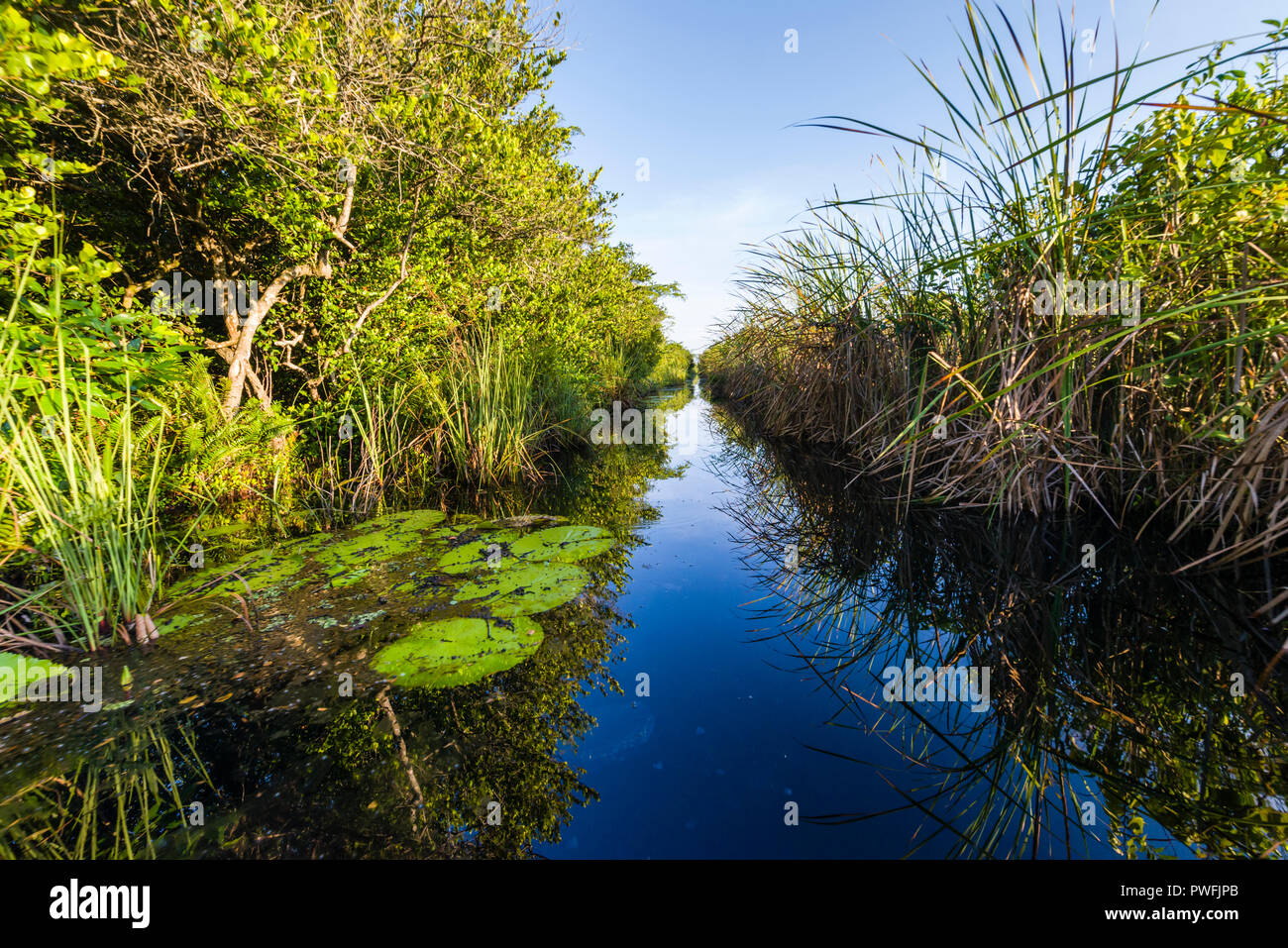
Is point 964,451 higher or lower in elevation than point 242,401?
lower

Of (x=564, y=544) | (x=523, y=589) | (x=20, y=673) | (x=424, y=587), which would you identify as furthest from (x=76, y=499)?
(x=564, y=544)

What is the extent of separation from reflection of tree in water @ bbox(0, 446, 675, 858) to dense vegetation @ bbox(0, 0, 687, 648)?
90 cm

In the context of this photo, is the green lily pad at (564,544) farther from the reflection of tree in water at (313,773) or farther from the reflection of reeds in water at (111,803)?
the reflection of reeds in water at (111,803)

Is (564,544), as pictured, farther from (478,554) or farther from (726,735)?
(726,735)

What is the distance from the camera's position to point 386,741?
1.46m

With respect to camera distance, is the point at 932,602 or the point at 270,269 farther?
the point at 270,269

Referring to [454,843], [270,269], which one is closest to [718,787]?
[454,843]

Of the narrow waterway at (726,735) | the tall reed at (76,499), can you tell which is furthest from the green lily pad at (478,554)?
the tall reed at (76,499)

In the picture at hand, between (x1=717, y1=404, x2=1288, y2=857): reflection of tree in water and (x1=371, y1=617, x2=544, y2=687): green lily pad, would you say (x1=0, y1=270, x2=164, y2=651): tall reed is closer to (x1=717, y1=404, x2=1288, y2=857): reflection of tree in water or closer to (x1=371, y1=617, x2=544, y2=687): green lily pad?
(x1=371, y1=617, x2=544, y2=687): green lily pad

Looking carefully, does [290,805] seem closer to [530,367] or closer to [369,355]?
[369,355]

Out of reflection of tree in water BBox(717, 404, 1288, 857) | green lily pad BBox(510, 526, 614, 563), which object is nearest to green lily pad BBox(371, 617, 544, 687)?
green lily pad BBox(510, 526, 614, 563)

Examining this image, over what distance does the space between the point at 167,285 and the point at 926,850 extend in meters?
7.03

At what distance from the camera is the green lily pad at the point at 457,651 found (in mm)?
1812

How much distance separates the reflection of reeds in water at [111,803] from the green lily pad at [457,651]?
60 centimetres
